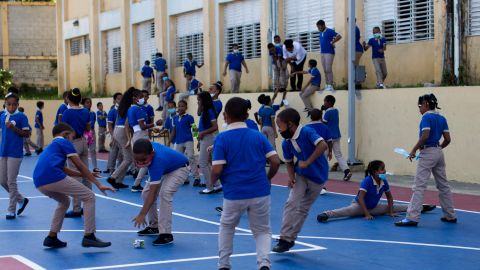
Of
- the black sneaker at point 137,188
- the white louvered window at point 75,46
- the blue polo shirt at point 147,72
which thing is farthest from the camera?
the white louvered window at point 75,46

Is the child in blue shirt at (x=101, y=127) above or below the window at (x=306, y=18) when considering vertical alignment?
below

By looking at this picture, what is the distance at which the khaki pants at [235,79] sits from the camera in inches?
1100

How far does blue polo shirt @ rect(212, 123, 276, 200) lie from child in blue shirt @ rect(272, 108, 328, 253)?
1.51 metres

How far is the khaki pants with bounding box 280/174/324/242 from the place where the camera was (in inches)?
395

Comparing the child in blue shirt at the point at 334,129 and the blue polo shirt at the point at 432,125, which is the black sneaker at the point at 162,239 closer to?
the blue polo shirt at the point at 432,125

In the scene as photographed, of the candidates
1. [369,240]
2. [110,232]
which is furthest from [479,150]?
[110,232]

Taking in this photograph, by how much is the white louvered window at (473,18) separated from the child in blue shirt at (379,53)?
274 cm

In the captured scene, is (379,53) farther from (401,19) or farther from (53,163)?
(53,163)

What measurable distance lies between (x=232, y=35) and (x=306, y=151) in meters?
20.5

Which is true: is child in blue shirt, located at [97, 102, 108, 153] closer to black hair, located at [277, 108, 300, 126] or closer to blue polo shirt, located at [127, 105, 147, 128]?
blue polo shirt, located at [127, 105, 147, 128]

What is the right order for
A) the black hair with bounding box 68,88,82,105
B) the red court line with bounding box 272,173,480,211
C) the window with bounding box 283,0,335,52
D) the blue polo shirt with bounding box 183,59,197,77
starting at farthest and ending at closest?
the blue polo shirt with bounding box 183,59,197,77 → the window with bounding box 283,0,335,52 → the red court line with bounding box 272,173,480,211 → the black hair with bounding box 68,88,82,105

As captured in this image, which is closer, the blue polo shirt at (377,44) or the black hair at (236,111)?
the black hair at (236,111)

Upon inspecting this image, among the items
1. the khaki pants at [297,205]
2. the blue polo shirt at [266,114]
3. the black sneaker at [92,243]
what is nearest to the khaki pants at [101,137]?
the blue polo shirt at [266,114]

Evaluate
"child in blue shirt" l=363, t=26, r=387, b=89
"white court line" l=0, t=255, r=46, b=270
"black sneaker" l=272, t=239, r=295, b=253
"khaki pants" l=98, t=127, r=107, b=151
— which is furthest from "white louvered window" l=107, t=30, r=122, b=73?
"black sneaker" l=272, t=239, r=295, b=253
